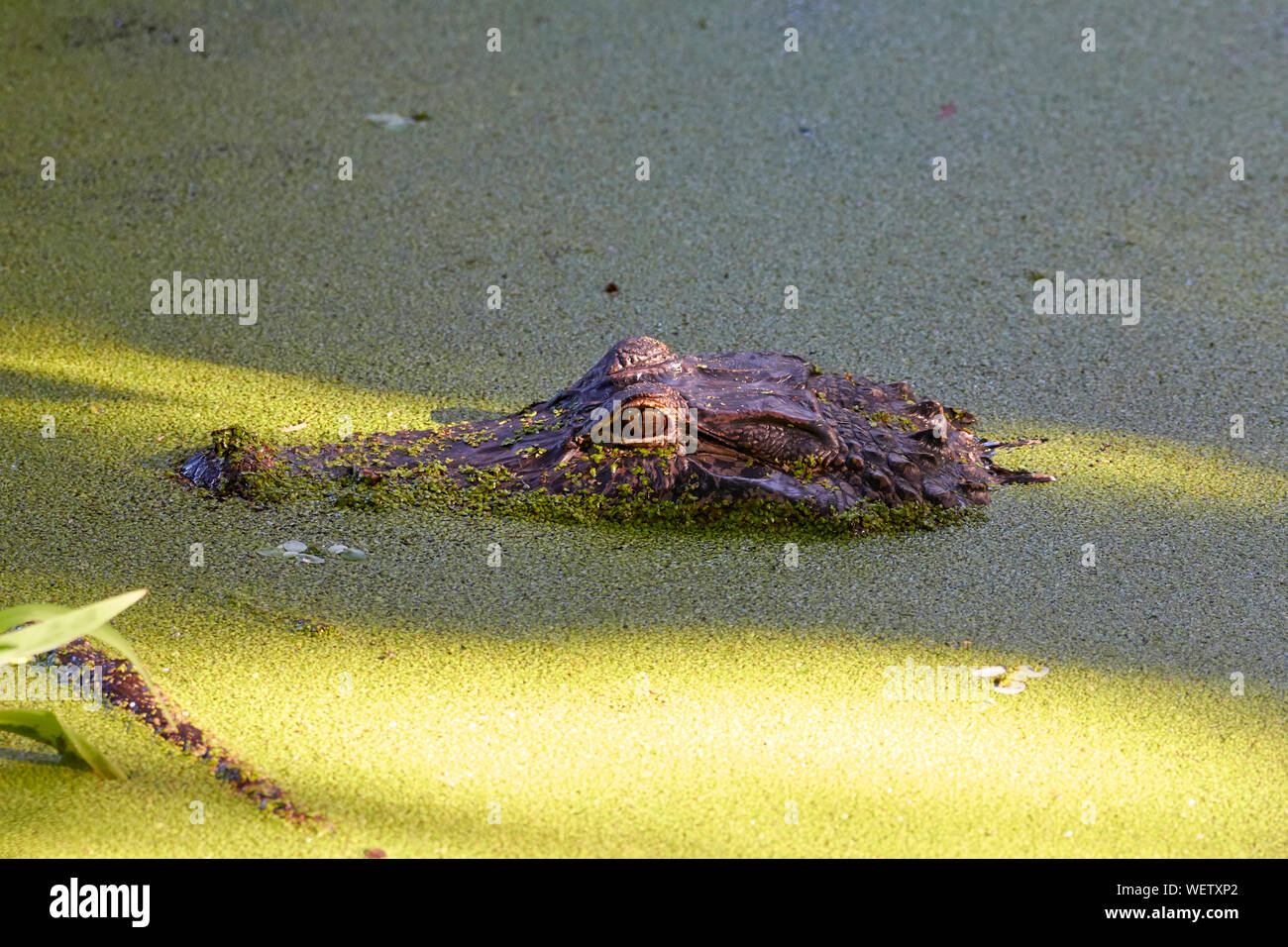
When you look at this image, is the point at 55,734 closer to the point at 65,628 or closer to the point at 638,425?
the point at 65,628

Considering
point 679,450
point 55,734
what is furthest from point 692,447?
point 55,734

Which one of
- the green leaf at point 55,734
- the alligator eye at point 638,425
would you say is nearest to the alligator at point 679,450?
the alligator eye at point 638,425

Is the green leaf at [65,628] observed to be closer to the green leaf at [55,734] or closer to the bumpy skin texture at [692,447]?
the green leaf at [55,734]

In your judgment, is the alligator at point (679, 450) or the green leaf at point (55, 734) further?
the alligator at point (679, 450)

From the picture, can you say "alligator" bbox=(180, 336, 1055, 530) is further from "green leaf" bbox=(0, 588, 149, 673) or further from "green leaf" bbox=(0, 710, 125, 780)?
"green leaf" bbox=(0, 588, 149, 673)

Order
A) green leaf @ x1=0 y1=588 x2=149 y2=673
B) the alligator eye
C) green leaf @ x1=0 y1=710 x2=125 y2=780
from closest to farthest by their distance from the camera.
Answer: green leaf @ x1=0 y1=588 x2=149 y2=673
green leaf @ x1=0 y1=710 x2=125 y2=780
the alligator eye

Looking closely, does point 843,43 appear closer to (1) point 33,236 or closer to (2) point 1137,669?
(1) point 33,236

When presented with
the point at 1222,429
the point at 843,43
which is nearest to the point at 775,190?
the point at 843,43

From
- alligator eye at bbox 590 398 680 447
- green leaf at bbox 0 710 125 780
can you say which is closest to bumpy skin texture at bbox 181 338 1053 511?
alligator eye at bbox 590 398 680 447
